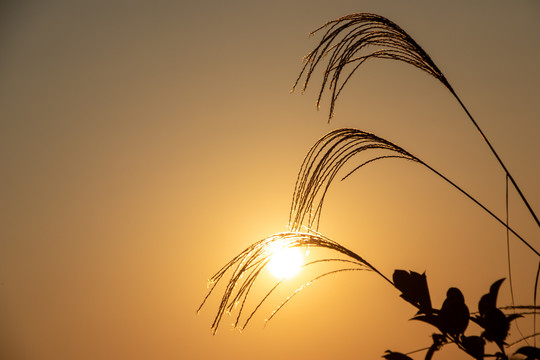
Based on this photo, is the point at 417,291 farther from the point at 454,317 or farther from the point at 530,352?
the point at 530,352

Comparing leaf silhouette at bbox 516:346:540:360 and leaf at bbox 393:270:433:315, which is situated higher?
leaf at bbox 393:270:433:315

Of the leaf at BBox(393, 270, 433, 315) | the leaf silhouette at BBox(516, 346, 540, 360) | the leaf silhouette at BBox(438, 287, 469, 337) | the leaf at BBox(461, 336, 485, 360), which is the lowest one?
the leaf silhouette at BBox(516, 346, 540, 360)

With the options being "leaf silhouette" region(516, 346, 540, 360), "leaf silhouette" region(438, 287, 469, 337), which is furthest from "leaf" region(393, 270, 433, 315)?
"leaf silhouette" region(516, 346, 540, 360)

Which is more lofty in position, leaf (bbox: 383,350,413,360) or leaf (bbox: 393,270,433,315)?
leaf (bbox: 393,270,433,315)

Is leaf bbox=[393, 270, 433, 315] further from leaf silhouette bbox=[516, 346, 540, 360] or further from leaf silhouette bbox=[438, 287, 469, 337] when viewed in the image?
leaf silhouette bbox=[516, 346, 540, 360]

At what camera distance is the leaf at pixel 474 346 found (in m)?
0.76

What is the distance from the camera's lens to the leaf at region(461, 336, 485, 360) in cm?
76

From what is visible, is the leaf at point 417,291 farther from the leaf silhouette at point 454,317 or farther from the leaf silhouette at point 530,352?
the leaf silhouette at point 530,352

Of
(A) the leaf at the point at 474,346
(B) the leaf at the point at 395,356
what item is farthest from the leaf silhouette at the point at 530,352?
(B) the leaf at the point at 395,356

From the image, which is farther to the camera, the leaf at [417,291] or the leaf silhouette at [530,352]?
the leaf at [417,291]

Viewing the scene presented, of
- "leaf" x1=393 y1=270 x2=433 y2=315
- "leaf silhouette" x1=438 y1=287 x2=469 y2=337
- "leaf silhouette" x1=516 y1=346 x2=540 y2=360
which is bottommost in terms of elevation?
"leaf silhouette" x1=516 y1=346 x2=540 y2=360

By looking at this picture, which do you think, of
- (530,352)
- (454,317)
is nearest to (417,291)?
(454,317)

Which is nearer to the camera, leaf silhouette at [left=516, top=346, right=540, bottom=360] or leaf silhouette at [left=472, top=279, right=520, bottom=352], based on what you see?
leaf silhouette at [left=516, top=346, right=540, bottom=360]

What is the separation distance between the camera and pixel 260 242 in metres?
0.87
